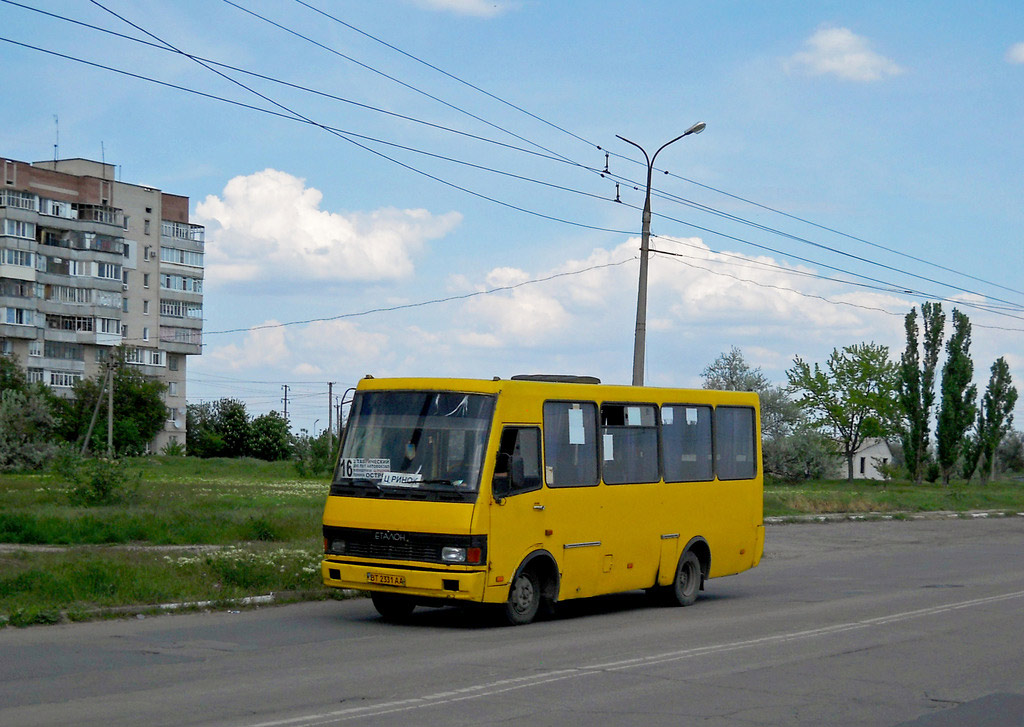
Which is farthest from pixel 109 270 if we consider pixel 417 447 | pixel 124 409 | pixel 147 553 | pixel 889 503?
pixel 417 447

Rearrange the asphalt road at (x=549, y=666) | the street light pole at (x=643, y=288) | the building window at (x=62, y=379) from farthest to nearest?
the building window at (x=62, y=379) → the street light pole at (x=643, y=288) → the asphalt road at (x=549, y=666)

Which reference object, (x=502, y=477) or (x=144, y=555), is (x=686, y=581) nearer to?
(x=502, y=477)

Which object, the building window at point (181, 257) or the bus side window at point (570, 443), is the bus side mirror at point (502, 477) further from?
the building window at point (181, 257)

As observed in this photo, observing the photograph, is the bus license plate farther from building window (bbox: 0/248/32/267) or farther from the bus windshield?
building window (bbox: 0/248/32/267)

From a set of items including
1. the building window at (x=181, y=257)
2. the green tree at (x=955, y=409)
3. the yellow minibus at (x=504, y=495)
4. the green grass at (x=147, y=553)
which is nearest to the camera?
the yellow minibus at (x=504, y=495)

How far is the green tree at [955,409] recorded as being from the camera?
2874 inches

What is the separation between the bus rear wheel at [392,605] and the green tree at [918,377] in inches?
2538

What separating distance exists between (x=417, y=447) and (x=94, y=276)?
99296mm

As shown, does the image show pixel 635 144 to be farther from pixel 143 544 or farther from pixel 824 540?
pixel 143 544

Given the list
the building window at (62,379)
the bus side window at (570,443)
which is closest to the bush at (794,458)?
the building window at (62,379)

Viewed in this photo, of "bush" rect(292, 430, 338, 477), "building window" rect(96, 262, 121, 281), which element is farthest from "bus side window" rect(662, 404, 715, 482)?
"building window" rect(96, 262, 121, 281)

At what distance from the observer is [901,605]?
16281mm

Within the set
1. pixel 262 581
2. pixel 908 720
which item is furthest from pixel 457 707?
pixel 262 581

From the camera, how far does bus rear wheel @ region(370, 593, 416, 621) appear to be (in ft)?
46.1
